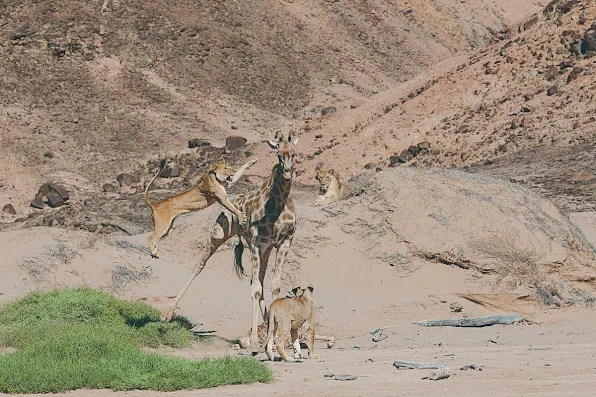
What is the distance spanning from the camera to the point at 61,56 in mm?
65750

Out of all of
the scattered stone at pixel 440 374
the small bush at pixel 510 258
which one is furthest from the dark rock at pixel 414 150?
the scattered stone at pixel 440 374

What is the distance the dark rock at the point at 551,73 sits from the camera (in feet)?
156

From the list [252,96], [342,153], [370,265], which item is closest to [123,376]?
[370,265]

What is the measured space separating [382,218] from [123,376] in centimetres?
951

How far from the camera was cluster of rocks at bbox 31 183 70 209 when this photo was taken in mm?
46812

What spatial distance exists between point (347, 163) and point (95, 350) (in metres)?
35.3

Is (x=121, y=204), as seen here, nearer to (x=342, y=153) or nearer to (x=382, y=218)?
(x=342, y=153)

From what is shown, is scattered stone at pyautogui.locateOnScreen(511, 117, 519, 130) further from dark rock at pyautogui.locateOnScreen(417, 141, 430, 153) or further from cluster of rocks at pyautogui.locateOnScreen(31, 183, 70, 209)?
cluster of rocks at pyautogui.locateOnScreen(31, 183, 70, 209)

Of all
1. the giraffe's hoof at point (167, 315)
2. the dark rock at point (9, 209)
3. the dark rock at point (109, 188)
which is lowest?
the giraffe's hoof at point (167, 315)

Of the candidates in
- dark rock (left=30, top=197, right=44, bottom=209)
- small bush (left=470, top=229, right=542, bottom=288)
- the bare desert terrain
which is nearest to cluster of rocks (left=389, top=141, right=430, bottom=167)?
the bare desert terrain

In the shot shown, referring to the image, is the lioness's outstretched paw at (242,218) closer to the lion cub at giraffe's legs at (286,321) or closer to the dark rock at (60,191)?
the lion cub at giraffe's legs at (286,321)

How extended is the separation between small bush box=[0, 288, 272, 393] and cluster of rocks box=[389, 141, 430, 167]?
96.3ft

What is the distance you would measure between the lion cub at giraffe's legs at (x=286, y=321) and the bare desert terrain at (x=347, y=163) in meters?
0.47

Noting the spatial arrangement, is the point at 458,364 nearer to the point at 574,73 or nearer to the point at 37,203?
the point at 574,73
